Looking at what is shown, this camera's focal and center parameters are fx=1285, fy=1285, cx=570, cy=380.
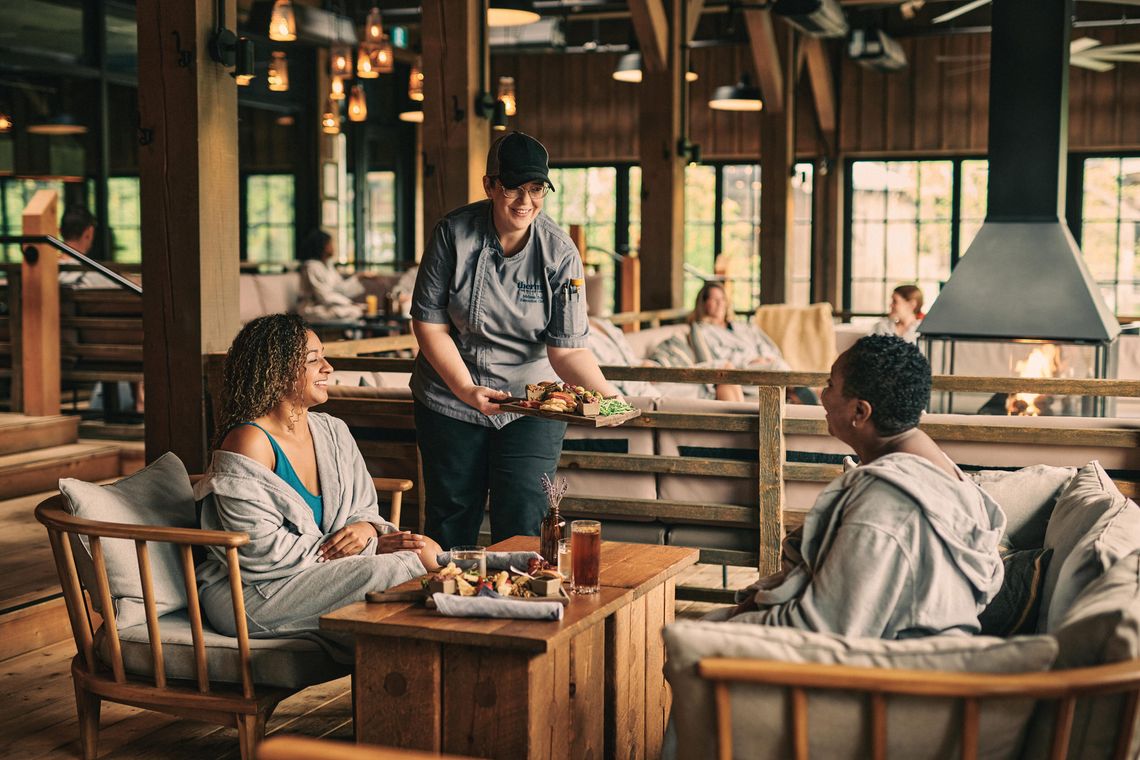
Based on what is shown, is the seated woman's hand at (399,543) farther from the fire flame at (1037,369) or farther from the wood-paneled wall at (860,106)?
the wood-paneled wall at (860,106)

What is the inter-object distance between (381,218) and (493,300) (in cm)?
1134

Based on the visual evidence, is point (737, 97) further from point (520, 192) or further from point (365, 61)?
point (520, 192)

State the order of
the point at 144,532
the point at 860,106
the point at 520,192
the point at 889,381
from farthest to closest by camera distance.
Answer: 1. the point at 860,106
2. the point at 520,192
3. the point at 144,532
4. the point at 889,381

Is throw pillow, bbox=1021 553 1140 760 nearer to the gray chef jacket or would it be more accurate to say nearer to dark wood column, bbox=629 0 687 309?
the gray chef jacket

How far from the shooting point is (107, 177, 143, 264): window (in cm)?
1321

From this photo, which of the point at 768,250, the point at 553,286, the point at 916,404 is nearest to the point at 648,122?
the point at 768,250

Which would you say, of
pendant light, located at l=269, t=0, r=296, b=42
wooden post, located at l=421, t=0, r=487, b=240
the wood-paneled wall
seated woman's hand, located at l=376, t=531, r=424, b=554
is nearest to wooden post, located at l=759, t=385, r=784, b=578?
seated woman's hand, located at l=376, t=531, r=424, b=554

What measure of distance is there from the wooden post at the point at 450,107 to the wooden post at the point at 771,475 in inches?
71.9

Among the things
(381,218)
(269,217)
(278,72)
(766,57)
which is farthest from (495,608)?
(381,218)

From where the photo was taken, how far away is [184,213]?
439 cm

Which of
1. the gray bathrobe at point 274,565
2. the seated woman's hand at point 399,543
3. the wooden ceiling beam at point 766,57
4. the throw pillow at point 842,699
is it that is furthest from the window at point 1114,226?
the throw pillow at point 842,699

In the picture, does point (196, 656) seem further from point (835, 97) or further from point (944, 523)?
point (835, 97)

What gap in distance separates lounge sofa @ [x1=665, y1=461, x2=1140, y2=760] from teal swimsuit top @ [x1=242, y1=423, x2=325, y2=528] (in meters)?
1.47

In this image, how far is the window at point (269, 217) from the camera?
13.7 meters
